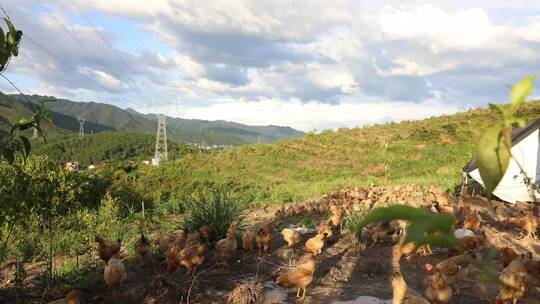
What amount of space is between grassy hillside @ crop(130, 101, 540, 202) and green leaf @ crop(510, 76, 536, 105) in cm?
2391

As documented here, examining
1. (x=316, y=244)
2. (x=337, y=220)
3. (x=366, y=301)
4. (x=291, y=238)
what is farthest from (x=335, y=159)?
(x=366, y=301)

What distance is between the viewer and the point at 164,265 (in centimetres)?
608

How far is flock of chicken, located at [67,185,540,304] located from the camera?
13.5ft

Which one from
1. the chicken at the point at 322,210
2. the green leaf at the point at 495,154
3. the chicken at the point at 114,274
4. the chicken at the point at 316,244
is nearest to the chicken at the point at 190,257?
the chicken at the point at 114,274

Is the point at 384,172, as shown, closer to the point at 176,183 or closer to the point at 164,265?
the point at 176,183

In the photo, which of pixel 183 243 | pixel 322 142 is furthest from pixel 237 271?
pixel 322 142

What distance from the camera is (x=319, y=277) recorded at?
219 inches

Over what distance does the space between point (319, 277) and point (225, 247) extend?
4.33ft

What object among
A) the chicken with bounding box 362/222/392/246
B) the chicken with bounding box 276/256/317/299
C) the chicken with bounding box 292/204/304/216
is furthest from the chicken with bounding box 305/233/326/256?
the chicken with bounding box 292/204/304/216

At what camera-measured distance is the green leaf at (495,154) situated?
79cm

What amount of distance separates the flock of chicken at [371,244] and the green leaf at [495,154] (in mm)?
2400

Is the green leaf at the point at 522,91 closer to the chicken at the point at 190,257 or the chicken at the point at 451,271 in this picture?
the chicken at the point at 451,271

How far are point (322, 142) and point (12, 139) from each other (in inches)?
1325

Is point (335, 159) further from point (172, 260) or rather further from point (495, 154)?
point (495, 154)
